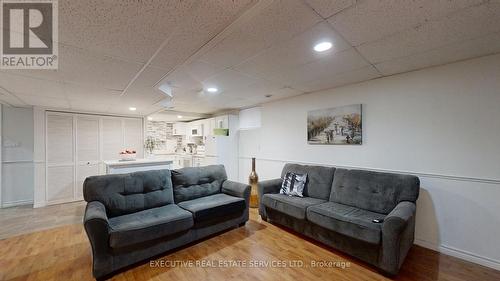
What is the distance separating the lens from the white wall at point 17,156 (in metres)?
4.25

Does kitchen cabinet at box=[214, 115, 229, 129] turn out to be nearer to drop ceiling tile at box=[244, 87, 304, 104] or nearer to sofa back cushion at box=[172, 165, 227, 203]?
drop ceiling tile at box=[244, 87, 304, 104]

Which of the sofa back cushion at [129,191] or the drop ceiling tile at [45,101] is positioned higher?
the drop ceiling tile at [45,101]

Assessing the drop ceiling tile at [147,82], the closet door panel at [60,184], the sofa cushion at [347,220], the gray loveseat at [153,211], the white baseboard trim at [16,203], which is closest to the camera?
the gray loveseat at [153,211]

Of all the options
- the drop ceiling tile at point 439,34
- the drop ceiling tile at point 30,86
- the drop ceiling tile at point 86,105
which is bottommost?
the drop ceiling tile at point 86,105

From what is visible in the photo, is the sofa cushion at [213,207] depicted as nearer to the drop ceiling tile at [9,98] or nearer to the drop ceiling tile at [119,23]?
the drop ceiling tile at [119,23]

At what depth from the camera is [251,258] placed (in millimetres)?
2387

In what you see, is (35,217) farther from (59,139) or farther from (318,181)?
(318,181)

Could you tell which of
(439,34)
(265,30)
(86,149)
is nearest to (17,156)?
(86,149)

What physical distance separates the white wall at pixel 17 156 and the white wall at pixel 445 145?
654 centimetres

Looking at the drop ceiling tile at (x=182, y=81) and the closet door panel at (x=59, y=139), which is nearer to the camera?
the drop ceiling tile at (x=182, y=81)

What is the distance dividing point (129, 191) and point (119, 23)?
2.06 metres

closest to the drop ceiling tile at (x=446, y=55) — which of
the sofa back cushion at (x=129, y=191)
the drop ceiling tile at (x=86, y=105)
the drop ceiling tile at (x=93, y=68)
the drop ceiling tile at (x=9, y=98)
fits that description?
the drop ceiling tile at (x=93, y=68)

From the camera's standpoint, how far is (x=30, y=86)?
2.86 m

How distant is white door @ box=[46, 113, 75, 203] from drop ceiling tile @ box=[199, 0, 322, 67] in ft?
14.8
